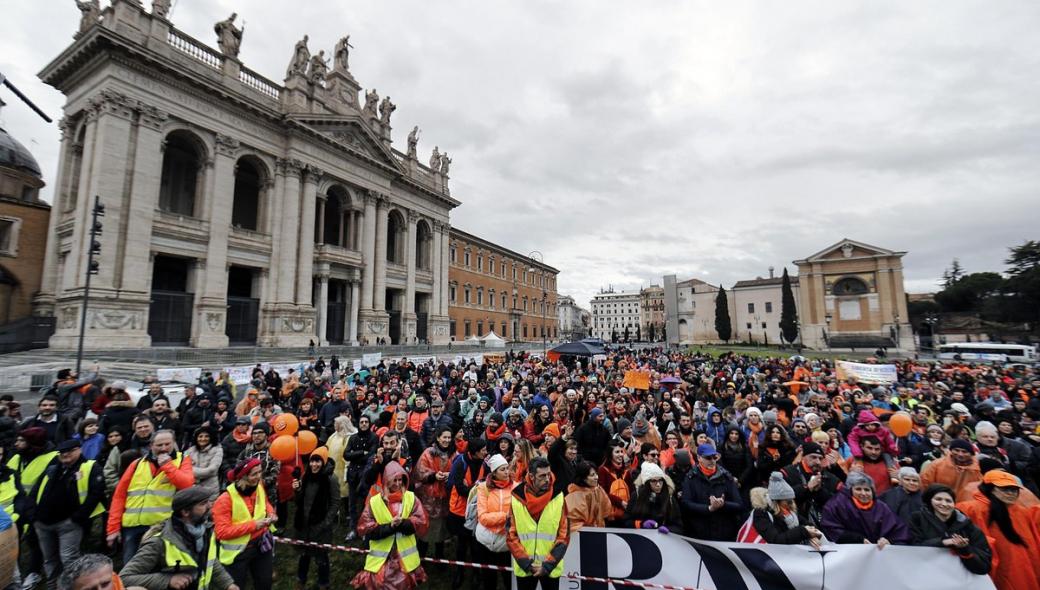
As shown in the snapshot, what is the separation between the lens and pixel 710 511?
4.30 m

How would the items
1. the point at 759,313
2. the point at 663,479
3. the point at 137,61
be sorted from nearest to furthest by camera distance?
the point at 663,479
the point at 137,61
the point at 759,313

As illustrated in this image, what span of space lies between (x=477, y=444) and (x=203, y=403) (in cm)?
589

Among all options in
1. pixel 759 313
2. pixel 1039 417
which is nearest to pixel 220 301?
pixel 1039 417

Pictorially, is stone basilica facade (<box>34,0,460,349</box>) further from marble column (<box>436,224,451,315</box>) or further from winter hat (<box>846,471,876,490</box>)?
winter hat (<box>846,471,876,490</box>)

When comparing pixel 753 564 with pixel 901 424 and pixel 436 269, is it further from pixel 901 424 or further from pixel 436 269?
pixel 436 269

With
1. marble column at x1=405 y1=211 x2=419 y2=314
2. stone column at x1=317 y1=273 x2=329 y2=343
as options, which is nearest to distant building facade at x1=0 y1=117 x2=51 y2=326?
stone column at x1=317 y1=273 x2=329 y2=343

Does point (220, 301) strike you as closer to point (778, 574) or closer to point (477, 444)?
point (477, 444)

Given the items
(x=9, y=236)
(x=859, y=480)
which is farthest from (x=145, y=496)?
(x=9, y=236)

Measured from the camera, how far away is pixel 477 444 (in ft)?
17.3

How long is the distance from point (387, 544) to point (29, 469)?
12.8 feet

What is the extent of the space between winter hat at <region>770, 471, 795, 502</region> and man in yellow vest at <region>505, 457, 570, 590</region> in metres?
1.96

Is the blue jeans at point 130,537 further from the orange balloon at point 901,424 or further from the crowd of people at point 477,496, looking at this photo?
the orange balloon at point 901,424

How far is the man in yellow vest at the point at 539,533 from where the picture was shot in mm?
3807

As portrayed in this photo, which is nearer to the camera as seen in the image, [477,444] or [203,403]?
[477,444]
